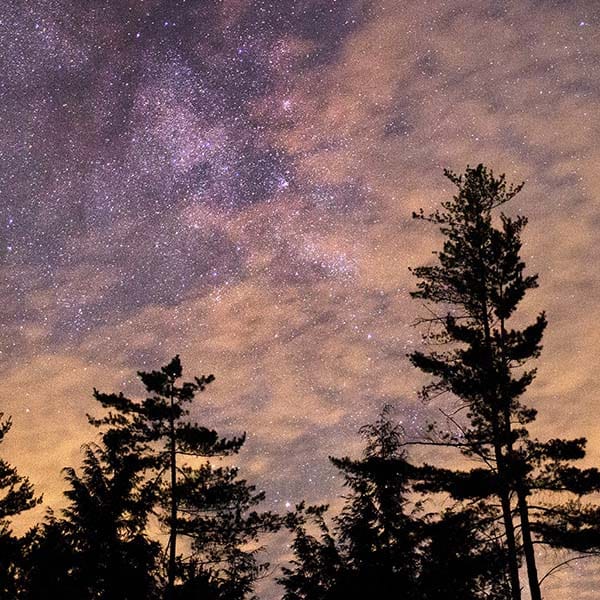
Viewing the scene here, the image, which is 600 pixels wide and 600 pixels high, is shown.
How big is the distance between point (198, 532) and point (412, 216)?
1282cm

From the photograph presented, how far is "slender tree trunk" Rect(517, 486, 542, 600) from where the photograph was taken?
1566 cm

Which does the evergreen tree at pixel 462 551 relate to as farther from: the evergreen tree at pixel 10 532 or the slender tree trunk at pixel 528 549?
the evergreen tree at pixel 10 532

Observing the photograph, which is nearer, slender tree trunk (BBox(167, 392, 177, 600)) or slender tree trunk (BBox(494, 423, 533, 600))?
slender tree trunk (BBox(494, 423, 533, 600))

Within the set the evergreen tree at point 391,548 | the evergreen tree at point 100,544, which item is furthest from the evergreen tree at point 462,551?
the evergreen tree at point 100,544

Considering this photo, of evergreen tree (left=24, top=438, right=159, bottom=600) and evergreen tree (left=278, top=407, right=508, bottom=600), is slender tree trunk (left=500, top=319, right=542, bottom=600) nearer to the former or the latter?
evergreen tree (left=278, top=407, right=508, bottom=600)

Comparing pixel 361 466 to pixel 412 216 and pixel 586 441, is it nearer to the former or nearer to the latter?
pixel 586 441

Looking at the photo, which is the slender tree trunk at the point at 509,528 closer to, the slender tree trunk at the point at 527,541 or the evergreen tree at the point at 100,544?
the slender tree trunk at the point at 527,541

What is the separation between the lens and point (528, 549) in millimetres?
15836

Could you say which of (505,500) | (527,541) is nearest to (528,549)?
(527,541)

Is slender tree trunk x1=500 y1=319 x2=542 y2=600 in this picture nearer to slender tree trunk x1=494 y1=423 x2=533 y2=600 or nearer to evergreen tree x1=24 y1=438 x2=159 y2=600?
slender tree trunk x1=494 y1=423 x2=533 y2=600

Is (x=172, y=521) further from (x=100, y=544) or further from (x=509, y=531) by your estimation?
(x=509, y=531)

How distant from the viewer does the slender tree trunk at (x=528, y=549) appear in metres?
15.7

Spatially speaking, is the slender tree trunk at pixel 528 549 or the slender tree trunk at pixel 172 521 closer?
the slender tree trunk at pixel 528 549

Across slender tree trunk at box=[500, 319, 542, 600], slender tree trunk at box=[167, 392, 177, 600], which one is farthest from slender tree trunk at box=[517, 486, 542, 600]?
slender tree trunk at box=[167, 392, 177, 600]
